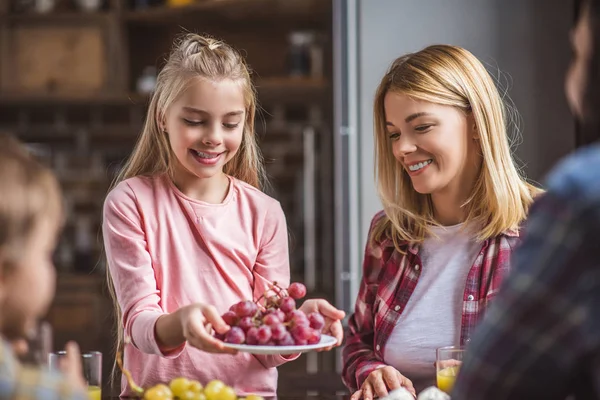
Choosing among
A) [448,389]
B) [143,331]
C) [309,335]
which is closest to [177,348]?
[143,331]

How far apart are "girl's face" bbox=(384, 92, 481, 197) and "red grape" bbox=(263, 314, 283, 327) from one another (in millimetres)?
551

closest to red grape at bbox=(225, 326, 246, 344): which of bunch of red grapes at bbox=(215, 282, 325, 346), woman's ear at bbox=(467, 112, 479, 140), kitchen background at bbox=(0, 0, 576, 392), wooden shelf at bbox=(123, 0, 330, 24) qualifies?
bunch of red grapes at bbox=(215, 282, 325, 346)

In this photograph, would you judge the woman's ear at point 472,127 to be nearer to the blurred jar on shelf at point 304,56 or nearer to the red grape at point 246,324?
the red grape at point 246,324

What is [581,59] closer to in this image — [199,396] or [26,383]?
[26,383]

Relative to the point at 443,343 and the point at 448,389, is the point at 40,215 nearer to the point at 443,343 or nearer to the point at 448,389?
the point at 448,389

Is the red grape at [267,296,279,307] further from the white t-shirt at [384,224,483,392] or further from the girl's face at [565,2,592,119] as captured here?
the girl's face at [565,2,592,119]

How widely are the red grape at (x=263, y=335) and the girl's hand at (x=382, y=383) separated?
1.10ft

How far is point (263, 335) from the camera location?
1346mm

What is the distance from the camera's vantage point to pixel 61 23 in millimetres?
4379

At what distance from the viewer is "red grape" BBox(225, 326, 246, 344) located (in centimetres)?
135

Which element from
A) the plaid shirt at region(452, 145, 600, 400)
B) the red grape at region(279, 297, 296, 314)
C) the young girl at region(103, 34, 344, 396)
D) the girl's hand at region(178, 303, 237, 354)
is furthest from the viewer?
the young girl at region(103, 34, 344, 396)

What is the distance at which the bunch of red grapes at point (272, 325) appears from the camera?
1.35m

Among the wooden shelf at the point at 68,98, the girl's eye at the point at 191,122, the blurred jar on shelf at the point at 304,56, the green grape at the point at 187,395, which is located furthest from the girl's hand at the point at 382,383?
the wooden shelf at the point at 68,98

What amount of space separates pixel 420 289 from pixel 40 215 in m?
1.05
